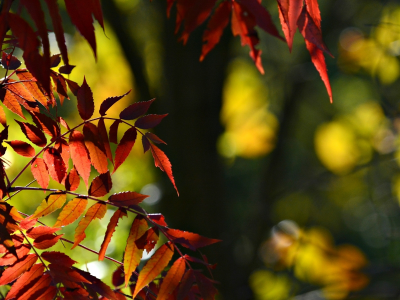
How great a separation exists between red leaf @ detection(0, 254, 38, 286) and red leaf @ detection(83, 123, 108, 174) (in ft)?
0.54

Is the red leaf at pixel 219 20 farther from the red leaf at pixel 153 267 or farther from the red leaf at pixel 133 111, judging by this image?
the red leaf at pixel 153 267

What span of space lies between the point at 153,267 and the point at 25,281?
0.19m

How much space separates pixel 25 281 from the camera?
0.57 meters

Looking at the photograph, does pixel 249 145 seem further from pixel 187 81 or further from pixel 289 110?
pixel 187 81

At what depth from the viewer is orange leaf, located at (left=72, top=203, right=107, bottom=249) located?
0.58 m

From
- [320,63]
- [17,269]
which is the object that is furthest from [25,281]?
[320,63]

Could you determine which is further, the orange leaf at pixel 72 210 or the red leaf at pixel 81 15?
the orange leaf at pixel 72 210

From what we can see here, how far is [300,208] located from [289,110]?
2464 millimetres

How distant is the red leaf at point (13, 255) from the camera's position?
56cm

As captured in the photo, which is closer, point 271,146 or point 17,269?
point 17,269

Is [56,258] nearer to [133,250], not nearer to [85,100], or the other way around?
[133,250]

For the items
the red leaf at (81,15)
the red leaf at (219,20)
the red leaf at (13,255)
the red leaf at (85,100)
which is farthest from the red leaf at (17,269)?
the red leaf at (219,20)

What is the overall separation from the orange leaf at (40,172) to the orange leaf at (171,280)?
0.84ft

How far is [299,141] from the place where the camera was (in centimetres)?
552
